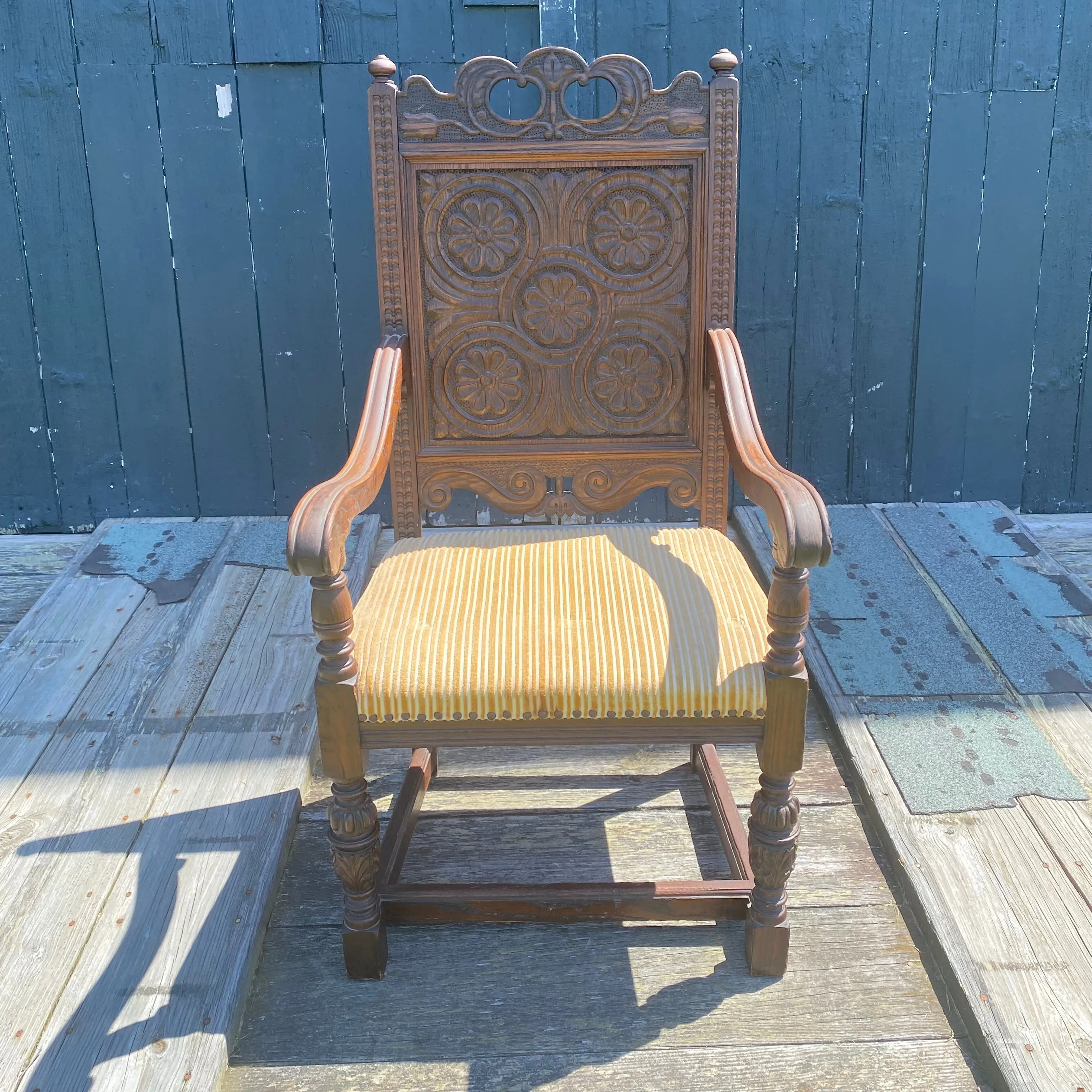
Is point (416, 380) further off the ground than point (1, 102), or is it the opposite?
point (1, 102)

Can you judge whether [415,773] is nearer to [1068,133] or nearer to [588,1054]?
[588,1054]

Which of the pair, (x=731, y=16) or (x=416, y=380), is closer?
(x=416, y=380)

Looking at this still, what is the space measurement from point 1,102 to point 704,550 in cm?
280

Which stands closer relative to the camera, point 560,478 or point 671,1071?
point 671,1071

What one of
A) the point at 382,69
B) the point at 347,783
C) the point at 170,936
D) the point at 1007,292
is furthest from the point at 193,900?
the point at 1007,292

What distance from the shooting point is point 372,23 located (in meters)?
3.20

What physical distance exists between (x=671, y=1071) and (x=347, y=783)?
27.2 inches

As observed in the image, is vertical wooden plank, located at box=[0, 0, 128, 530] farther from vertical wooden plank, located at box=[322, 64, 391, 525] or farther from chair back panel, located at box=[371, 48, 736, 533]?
chair back panel, located at box=[371, 48, 736, 533]

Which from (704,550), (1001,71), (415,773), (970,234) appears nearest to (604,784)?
(415,773)

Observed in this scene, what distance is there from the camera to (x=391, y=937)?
6.36ft

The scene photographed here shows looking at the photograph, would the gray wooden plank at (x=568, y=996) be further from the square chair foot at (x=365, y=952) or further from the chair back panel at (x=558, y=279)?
the chair back panel at (x=558, y=279)

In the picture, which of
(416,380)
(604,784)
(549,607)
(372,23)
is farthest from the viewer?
(372,23)

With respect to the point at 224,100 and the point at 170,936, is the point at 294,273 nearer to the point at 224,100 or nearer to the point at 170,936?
the point at 224,100

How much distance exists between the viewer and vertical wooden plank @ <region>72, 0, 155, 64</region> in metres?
3.22
